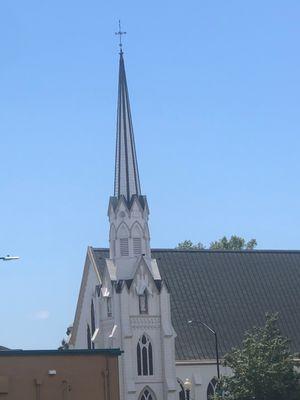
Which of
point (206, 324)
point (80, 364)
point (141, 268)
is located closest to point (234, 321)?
point (206, 324)

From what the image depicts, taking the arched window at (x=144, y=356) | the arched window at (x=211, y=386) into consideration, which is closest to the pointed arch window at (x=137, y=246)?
the arched window at (x=144, y=356)

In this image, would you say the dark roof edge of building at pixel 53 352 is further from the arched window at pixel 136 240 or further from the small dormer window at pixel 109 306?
the arched window at pixel 136 240

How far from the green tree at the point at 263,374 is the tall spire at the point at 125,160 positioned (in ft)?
51.9

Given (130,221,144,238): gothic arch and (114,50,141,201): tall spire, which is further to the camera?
(114,50,141,201): tall spire

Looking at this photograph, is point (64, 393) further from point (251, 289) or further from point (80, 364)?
point (251, 289)

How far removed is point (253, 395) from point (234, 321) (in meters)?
15.6

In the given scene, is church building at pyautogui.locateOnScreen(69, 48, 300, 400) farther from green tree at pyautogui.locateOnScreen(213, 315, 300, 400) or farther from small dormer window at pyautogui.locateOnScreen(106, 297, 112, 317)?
green tree at pyautogui.locateOnScreen(213, 315, 300, 400)

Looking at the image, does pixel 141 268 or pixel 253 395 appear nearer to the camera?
pixel 253 395

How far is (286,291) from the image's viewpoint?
80.4 m

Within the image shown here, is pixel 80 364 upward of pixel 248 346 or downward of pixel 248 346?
downward

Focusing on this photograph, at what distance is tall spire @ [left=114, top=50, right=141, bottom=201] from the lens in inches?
2928

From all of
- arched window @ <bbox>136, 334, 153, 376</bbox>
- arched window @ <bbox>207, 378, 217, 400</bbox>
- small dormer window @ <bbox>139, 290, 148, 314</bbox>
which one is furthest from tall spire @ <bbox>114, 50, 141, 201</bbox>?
arched window @ <bbox>207, 378, 217, 400</bbox>

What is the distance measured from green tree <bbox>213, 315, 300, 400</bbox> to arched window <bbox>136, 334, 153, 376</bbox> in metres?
8.91

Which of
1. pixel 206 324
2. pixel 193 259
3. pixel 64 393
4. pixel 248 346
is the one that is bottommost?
pixel 64 393
